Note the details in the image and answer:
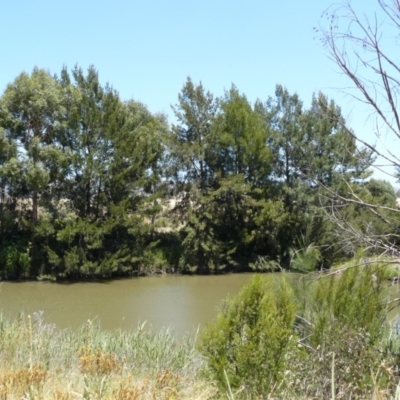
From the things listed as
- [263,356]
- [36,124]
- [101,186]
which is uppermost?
[36,124]

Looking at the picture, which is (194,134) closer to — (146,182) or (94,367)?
(146,182)

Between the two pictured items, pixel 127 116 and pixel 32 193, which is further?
pixel 127 116

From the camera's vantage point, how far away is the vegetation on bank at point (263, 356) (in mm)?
2715

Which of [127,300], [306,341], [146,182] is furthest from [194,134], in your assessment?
[306,341]

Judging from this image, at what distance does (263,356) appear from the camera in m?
3.51

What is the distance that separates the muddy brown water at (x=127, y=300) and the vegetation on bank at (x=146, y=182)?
0.96 meters

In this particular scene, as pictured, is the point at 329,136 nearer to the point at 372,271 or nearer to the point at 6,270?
the point at 6,270

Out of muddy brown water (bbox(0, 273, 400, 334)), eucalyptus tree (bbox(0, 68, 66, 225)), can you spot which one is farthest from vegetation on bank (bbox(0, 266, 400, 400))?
eucalyptus tree (bbox(0, 68, 66, 225))

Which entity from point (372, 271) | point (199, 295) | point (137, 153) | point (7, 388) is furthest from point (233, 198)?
point (7, 388)

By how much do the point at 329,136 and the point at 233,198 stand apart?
457 cm

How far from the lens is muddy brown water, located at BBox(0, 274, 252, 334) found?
1184 cm

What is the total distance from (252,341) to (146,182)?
631 inches

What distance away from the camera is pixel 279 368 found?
352 centimetres

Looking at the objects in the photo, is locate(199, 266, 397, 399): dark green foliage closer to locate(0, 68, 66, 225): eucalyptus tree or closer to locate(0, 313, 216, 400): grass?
locate(0, 313, 216, 400): grass
